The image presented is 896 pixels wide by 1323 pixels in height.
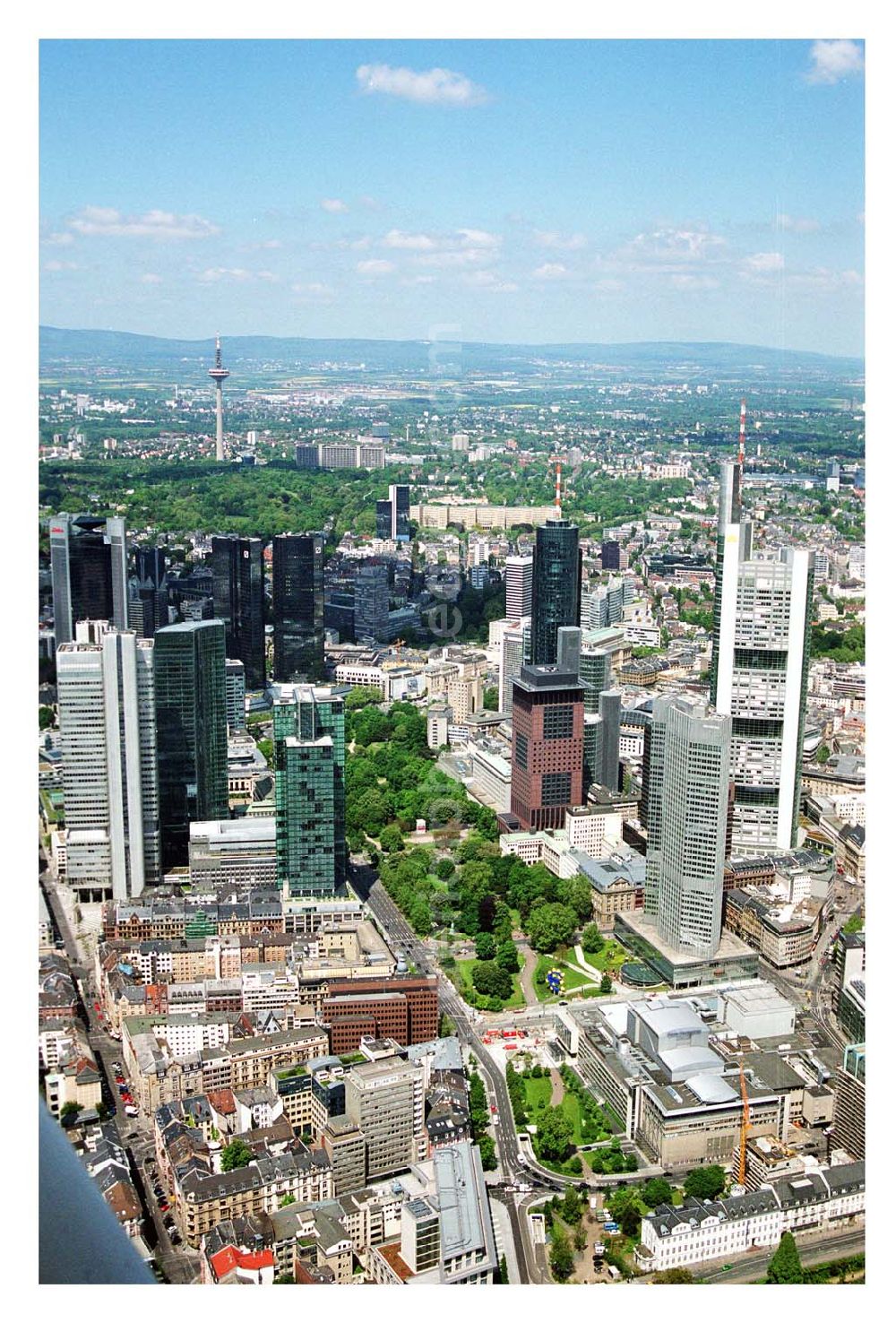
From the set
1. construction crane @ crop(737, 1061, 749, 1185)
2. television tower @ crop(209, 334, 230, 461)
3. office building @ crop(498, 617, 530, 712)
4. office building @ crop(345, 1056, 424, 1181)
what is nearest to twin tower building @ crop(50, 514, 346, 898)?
television tower @ crop(209, 334, 230, 461)

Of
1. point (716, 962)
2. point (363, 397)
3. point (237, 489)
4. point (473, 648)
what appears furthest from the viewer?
point (473, 648)

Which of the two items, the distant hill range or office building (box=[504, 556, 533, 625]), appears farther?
office building (box=[504, 556, 533, 625])

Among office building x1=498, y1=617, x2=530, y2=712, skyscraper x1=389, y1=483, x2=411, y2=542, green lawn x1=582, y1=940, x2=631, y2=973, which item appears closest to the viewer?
green lawn x1=582, y1=940, x2=631, y2=973

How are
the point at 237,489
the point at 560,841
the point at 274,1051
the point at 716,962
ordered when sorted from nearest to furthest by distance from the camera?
the point at 274,1051 < the point at 716,962 < the point at 237,489 < the point at 560,841

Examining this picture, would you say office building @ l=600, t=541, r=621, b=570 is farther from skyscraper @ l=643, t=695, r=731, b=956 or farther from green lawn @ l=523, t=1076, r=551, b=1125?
green lawn @ l=523, t=1076, r=551, b=1125

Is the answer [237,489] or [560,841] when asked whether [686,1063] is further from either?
[237,489]

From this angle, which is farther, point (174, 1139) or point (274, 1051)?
point (274, 1051)

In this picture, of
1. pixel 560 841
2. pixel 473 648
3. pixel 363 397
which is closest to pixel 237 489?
pixel 363 397
